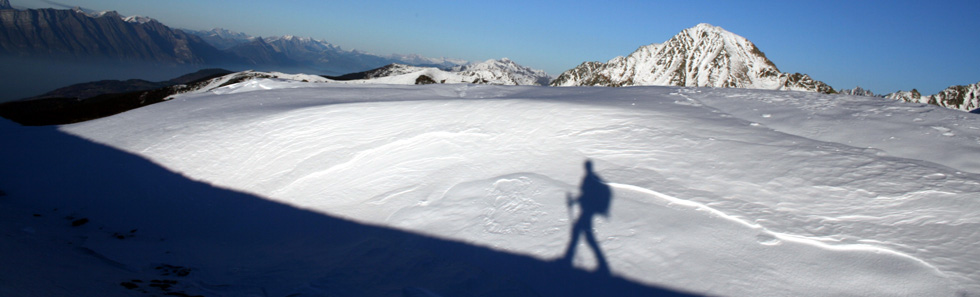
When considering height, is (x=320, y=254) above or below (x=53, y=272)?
below

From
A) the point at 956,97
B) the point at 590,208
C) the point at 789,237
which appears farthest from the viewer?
the point at 956,97

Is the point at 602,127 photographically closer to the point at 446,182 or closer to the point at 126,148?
the point at 446,182

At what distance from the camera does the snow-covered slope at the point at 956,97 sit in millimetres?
174375

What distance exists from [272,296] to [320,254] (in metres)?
1.18

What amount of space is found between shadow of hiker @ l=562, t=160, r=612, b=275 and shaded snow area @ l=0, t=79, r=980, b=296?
0.07m

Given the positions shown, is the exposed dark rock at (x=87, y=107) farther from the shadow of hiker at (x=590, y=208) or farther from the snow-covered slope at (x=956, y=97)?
the snow-covered slope at (x=956, y=97)

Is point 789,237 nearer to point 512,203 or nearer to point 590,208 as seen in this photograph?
point 590,208

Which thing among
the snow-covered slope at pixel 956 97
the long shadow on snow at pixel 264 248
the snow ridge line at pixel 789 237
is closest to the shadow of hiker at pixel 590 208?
the long shadow on snow at pixel 264 248

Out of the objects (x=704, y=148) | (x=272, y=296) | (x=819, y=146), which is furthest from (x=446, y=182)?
(x=819, y=146)

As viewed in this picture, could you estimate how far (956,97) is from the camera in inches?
7003

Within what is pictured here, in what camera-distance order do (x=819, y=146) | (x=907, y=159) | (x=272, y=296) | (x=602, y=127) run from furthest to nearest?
(x=602, y=127)
(x=819, y=146)
(x=907, y=159)
(x=272, y=296)

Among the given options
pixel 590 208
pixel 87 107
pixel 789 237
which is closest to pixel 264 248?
pixel 590 208

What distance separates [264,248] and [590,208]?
16.2 ft

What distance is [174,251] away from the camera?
21.8ft
